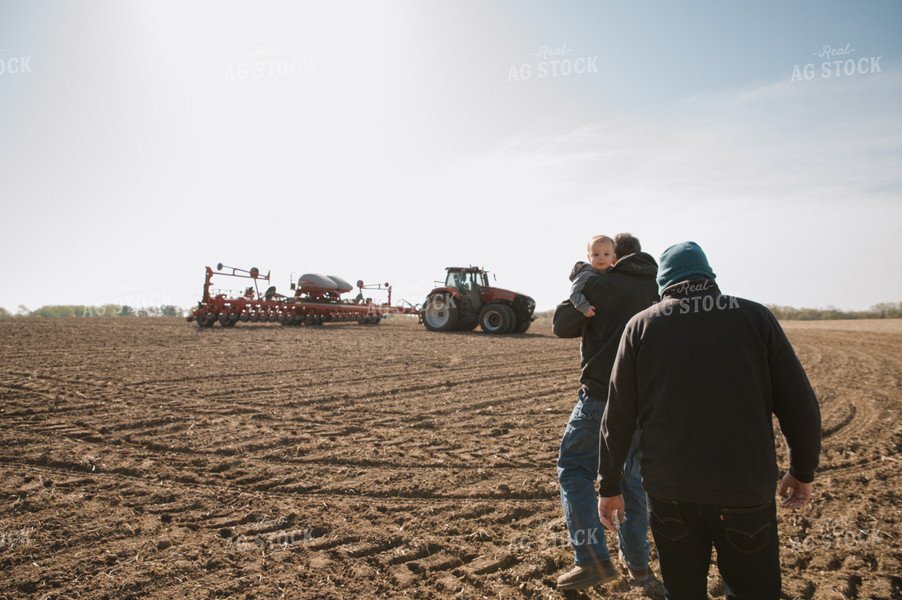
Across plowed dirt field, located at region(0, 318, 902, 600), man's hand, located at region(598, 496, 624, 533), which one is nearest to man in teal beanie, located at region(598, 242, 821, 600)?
man's hand, located at region(598, 496, 624, 533)

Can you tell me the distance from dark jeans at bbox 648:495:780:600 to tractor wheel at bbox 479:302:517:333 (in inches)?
577

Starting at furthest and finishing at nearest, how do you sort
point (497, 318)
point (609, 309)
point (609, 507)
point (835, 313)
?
point (835, 313) < point (497, 318) < point (609, 309) < point (609, 507)

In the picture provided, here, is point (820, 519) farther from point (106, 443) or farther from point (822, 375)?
point (822, 375)

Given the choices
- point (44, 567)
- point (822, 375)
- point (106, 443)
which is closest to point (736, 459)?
point (44, 567)

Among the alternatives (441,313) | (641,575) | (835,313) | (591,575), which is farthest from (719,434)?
(835,313)

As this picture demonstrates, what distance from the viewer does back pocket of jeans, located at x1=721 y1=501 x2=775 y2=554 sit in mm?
1641

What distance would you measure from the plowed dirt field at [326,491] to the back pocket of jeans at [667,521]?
1048 mm

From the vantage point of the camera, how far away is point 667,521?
1770 mm

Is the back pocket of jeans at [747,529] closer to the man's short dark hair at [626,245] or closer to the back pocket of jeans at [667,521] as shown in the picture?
the back pocket of jeans at [667,521]

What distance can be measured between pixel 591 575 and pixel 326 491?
81.1 inches

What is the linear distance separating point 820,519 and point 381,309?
19.1 meters

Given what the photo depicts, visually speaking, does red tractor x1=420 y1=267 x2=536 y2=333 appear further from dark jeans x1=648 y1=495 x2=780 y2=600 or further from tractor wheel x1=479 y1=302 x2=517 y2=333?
dark jeans x1=648 y1=495 x2=780 y2=600

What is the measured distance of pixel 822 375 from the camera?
9.24 meters

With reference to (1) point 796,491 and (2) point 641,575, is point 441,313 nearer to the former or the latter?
(2) point 641,575
